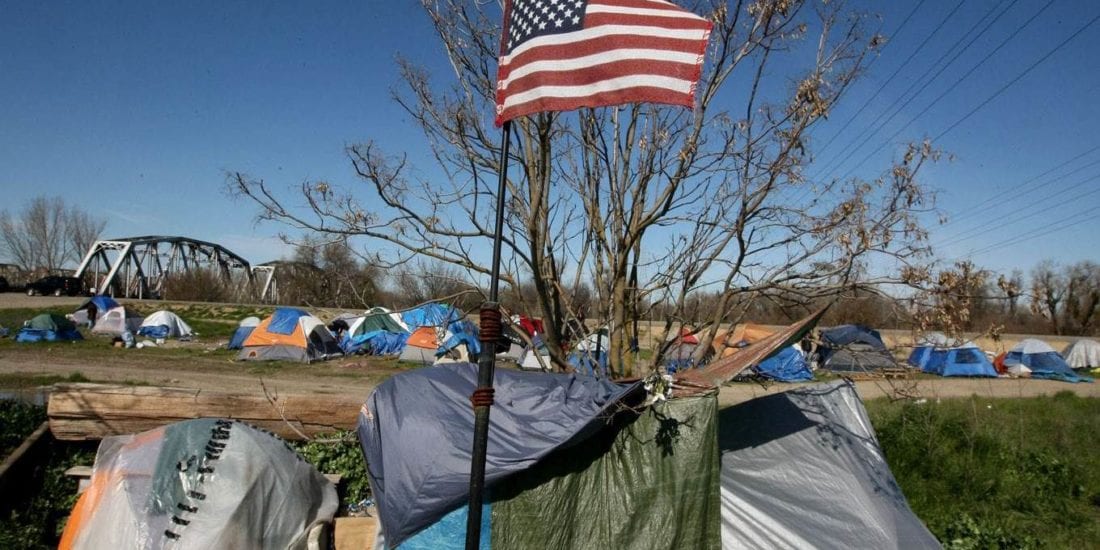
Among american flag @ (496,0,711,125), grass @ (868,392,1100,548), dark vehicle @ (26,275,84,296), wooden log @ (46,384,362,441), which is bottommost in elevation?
grass @ (868,392,1100,548)

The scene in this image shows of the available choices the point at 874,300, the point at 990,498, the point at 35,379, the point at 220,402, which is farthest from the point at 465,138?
the point at 35,379

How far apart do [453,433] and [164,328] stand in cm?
2508

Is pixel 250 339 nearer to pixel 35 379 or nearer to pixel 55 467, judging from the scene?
pixel 35 379

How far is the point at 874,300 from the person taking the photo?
5.41 meters

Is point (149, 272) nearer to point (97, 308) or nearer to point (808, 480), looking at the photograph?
point (97, 308)

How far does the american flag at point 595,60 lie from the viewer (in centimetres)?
321

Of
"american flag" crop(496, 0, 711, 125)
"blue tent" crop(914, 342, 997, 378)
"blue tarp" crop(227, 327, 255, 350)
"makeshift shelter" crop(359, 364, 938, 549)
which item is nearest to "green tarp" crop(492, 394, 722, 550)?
"makeshift shelter" crop(359, 364, 938, 549)

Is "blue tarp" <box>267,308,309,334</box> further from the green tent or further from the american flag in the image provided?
the american flag

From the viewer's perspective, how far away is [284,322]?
69.4 feet

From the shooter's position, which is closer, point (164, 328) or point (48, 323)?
point (48, 323)

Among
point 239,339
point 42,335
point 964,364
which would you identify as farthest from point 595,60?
point 964,364

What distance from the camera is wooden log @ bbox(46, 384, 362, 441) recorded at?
5812 millimetres

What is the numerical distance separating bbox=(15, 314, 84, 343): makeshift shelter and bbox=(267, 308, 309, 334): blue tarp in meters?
7.17

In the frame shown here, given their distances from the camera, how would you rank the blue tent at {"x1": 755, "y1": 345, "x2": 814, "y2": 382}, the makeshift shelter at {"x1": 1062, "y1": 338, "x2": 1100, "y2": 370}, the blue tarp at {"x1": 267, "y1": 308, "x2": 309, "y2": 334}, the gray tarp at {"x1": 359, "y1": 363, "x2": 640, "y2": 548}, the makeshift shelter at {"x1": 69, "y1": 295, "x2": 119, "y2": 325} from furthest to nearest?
the makeshift shelter at {"x1": 69, "y1": 295, "x2": 119, "y2": 325} → the makeshift shelter at {"x1": 1062, "y1": 338, "x2": 1100, "y2": 370} → the blue tent at {"x1": 755, "y1": 345, "x2": 814, "y2": 382} → the blue tarp at {"x1": 267, "y1": 308, "x2": 309, "y2": 334} → the gray tarp at {"x1": 359, "y1": 363, "x2": 640, "y2": 548}
